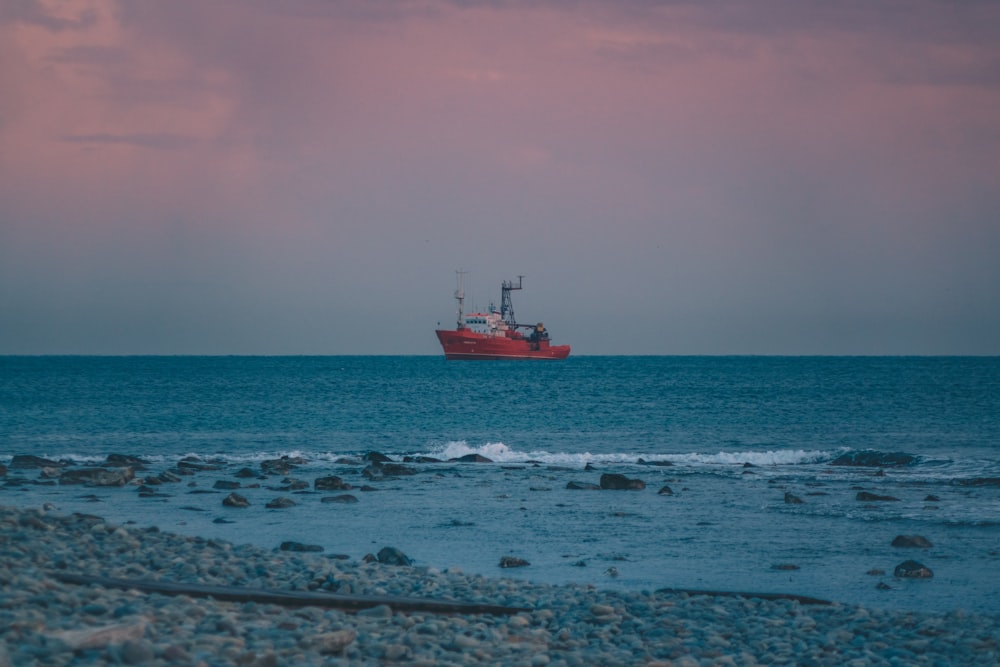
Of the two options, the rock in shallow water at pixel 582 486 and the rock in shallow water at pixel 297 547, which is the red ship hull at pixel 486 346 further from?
the rock in shallow water at pixel 297 547

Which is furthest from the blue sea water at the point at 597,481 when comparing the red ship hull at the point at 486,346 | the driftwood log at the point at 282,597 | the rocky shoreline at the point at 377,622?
→ the red ship hull at the point at 486,346

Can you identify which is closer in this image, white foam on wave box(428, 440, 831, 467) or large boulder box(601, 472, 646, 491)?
large boulder box(601, 472, 646, 491)

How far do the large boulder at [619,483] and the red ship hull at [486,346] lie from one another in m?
94.5

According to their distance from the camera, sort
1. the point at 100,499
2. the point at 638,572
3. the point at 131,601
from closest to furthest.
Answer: the point at 131,601 → the point at 638,572 → the point at 100,499

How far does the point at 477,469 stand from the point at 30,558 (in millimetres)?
17924

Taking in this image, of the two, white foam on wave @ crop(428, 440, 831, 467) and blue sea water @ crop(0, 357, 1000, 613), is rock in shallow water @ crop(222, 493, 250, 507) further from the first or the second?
white foam on wave @ crop(428, 440, 831, 467)

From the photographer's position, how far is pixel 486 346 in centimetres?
12006

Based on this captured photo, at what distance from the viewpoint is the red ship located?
11888 centimetres

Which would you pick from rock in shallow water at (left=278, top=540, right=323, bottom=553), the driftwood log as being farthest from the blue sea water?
the driftwood log

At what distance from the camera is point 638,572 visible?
13.7 metres

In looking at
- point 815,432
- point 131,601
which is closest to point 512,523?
point 131,601

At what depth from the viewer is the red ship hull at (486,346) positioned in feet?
389

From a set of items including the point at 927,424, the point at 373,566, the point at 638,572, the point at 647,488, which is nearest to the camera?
the point at 373,566

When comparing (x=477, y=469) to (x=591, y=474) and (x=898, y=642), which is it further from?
(x=898, y=642)
